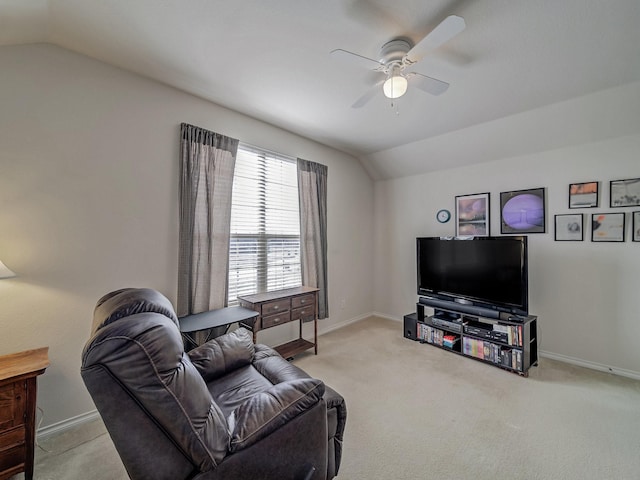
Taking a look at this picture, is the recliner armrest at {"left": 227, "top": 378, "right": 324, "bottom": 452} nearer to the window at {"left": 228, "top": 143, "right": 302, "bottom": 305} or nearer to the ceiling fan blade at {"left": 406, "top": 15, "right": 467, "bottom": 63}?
the window at {"left": 228, "top": 143, "right": 302, "bottom": 305}

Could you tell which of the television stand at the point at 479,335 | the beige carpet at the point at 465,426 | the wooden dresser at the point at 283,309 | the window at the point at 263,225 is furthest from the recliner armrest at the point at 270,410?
the television stand at the point at 479,335

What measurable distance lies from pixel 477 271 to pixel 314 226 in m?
2.07

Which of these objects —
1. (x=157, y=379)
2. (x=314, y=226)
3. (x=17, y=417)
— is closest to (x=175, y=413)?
(x=157, y=379)

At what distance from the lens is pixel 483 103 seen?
267 centimetres

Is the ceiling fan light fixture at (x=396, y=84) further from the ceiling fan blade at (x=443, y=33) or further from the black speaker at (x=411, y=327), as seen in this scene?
the black speaker at (x=411, y=327)

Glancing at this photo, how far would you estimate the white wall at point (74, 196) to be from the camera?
1.79m

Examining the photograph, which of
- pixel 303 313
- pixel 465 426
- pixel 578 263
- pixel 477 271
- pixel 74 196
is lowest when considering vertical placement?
pixel 465 426

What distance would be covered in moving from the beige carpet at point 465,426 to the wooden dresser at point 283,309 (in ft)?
0.97

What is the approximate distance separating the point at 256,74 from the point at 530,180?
3.30 m

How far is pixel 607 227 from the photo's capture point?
2756 millimetres

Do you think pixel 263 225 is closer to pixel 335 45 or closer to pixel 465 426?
pixel 335 45

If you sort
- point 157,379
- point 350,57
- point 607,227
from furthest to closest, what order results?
point 607,227 < point 350,57 < point 157,379

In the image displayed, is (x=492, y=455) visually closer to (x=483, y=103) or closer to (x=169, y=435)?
(x=169, y=435)

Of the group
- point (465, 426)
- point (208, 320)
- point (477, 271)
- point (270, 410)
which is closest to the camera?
point (270, 410)
